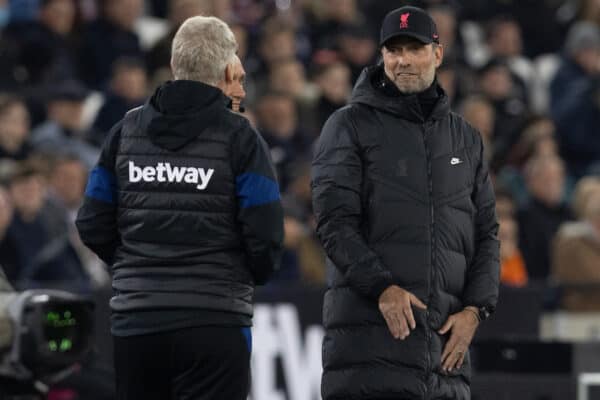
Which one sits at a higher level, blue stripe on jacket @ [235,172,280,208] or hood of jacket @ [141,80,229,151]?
hood of jacket @ [141,80,229,151]

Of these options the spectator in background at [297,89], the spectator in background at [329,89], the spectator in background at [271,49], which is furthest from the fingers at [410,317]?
the spectator in background at [271,49]

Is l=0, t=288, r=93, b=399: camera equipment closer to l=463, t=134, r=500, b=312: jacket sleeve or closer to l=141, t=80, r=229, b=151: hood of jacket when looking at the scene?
l=141, t=80, r=229, b=151: hood of jacket

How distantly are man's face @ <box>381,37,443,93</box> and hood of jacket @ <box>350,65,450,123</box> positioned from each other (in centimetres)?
4

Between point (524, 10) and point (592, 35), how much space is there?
1.52 m

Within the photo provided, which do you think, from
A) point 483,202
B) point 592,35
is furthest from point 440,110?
point 592,35

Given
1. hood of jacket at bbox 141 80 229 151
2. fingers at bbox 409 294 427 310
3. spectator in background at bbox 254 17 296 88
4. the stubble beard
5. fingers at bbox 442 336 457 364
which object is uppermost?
spectator in background at bbox 254 17 296 88

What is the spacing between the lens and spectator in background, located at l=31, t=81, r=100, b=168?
1183 centimetres

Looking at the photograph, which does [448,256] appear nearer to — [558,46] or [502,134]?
[502,134]

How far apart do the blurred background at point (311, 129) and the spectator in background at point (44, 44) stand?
14 millimetres

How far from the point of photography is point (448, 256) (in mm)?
5695

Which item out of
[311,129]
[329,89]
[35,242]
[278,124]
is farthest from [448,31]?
[35,242]

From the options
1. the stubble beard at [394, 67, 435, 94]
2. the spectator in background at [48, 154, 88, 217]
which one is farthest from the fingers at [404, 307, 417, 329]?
the spectator in background at [48, 154, 88, 217]

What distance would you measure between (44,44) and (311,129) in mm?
2295

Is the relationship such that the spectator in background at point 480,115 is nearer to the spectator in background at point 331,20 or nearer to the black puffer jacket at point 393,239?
the spectator in background at point 331,20
